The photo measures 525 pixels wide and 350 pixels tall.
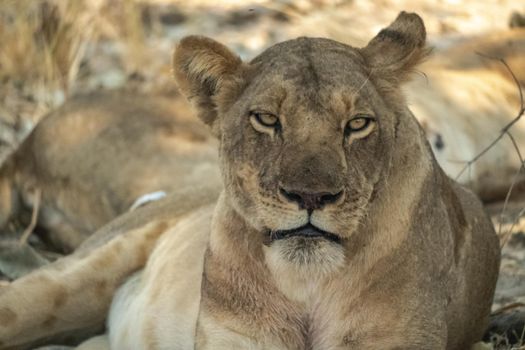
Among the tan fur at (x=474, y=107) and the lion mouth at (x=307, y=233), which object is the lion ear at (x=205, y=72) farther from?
the tan fur at (x=474, y=107)

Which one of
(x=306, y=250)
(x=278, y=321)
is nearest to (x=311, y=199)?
(x=306, y=250)

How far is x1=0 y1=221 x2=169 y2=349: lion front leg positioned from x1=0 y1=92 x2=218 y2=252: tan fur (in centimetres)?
153

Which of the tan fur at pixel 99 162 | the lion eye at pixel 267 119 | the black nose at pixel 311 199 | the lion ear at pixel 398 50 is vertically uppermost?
the lion ear at pixel 398 50

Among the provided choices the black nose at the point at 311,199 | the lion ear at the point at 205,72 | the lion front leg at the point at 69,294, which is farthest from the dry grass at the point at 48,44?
the black nose at the point at 311,199

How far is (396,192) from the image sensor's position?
3.76 m

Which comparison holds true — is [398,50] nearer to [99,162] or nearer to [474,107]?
[99,162]

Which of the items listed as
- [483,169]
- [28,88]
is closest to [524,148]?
[483,169]

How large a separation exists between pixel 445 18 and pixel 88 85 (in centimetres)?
294

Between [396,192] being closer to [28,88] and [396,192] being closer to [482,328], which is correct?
[482,328]

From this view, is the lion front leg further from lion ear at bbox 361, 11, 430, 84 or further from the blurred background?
the blurred background

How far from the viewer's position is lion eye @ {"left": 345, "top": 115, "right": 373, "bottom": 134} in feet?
11.7

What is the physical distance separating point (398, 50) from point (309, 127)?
0.53 metres

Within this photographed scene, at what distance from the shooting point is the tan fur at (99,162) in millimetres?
6980

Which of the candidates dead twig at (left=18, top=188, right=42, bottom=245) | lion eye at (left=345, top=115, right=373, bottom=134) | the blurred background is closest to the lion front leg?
dead twig at (left=18, top=188, right=42, bottom=245)
